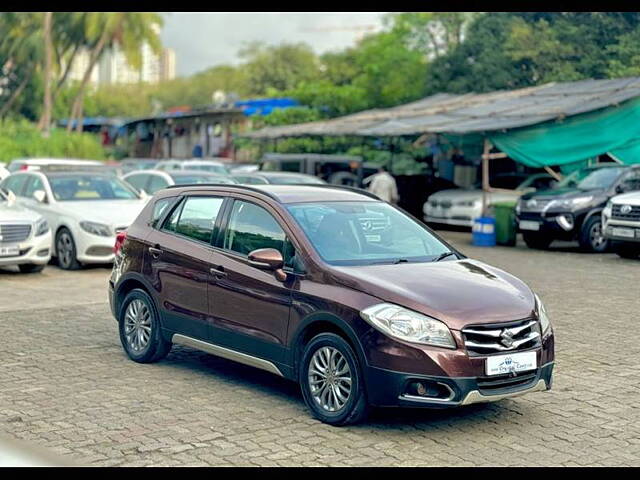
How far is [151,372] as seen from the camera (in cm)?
848

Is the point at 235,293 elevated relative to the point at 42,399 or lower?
elevated

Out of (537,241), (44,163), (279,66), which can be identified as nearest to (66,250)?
(44,163)

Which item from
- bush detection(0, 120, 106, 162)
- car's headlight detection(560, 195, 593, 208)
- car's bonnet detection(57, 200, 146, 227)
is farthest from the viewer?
bush detection(0, 120, 106, 162)

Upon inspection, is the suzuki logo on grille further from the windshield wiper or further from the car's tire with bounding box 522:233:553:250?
the car's tire with bounding box 522:233:553:250

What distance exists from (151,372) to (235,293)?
1.38m

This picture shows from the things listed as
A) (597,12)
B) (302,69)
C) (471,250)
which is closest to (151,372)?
(471,250)

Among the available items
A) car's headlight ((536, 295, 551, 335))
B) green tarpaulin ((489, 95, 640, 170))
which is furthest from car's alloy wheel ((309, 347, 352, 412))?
green tarpaulin ((489, 95, 640, 170))

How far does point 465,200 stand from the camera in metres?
23.8

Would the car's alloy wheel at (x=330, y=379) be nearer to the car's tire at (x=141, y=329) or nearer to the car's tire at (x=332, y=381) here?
the car's tire at (x=332, y=381)

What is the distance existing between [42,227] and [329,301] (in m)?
9.34

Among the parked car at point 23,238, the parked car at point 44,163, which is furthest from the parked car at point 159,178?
the parked car at point 23,238

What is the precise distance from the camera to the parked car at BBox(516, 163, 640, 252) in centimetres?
1930

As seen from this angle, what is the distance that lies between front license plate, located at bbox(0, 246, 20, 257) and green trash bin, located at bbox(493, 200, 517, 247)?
413 inches

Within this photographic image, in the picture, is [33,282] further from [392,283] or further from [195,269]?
[392,283]
